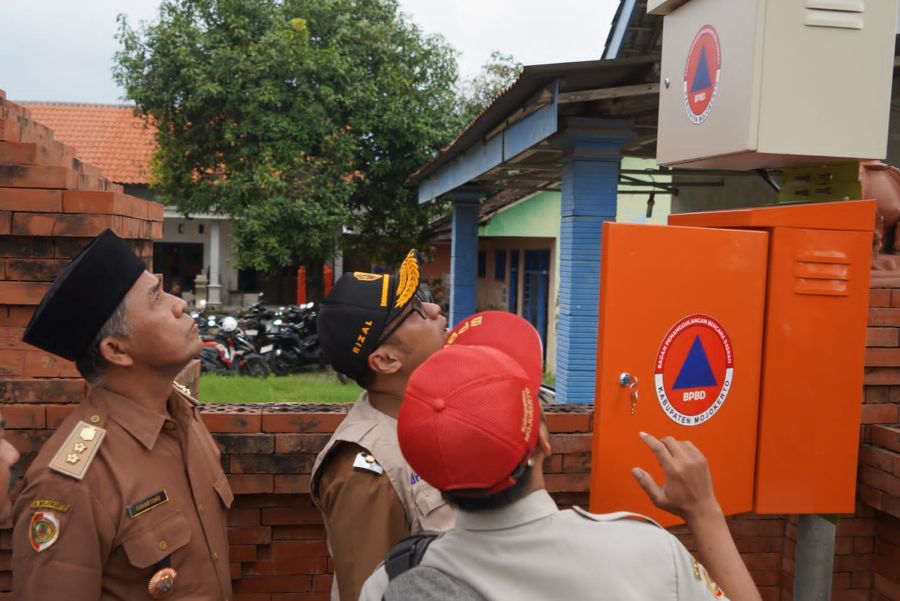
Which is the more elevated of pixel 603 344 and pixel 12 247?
pixel 12 247

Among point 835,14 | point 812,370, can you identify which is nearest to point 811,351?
point 812,370

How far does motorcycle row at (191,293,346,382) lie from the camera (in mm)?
11688

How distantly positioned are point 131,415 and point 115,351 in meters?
0.16

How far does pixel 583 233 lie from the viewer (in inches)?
260

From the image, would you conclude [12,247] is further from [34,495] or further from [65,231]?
[34,495]

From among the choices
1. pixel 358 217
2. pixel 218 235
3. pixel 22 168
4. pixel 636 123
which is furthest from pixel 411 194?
pixel 22 168

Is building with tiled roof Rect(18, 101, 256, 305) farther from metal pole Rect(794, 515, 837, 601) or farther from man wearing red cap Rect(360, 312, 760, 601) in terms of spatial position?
man wearing red cap Rect(360, 312, 760, 601)

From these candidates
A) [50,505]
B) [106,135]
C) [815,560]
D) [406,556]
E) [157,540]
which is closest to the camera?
[406,556]

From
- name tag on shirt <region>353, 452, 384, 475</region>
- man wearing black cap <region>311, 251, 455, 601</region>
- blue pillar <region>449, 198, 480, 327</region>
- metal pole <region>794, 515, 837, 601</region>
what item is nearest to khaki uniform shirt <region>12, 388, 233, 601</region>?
man wearing black cap <region>311, 251, 455, 601</region>

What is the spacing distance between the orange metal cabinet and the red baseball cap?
1.02 m

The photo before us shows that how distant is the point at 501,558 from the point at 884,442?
210 cm

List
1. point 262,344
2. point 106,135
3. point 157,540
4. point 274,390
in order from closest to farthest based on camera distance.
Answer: point 157,540 → point 274,390 → point 262,344 → point 106,135

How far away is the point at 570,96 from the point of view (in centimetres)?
563

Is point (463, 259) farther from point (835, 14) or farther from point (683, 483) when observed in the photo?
point (683, 483)
